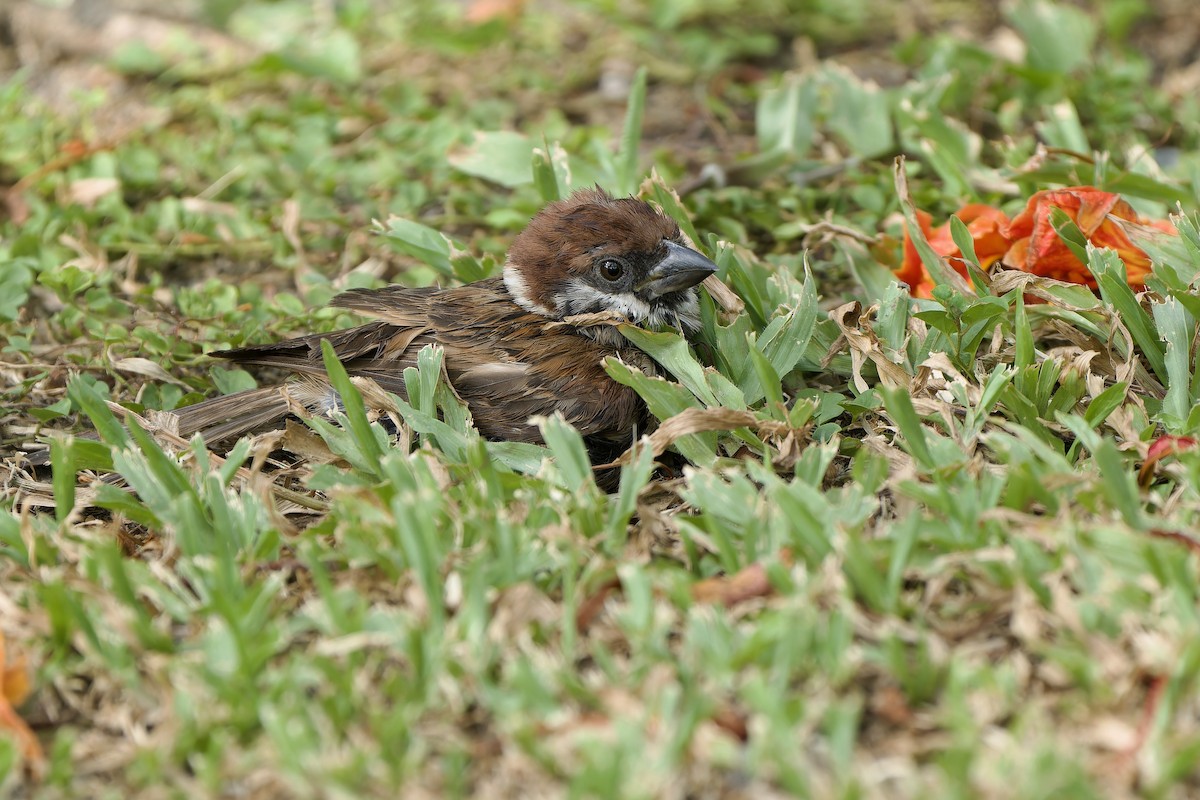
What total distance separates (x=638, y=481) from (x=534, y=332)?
96cm

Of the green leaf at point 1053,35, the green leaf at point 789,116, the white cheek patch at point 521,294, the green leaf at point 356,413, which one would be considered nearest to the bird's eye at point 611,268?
the white cheek patch at point 521,294

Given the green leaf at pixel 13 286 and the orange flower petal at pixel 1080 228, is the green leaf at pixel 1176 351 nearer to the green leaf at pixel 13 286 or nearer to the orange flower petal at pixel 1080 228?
the orange flower petal at pixel 1080 228

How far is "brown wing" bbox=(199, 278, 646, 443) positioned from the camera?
3.70m

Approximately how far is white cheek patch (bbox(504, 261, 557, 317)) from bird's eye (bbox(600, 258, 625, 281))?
211 millimetres

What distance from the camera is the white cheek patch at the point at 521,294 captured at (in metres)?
4.01

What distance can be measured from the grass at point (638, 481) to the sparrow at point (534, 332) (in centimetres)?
17

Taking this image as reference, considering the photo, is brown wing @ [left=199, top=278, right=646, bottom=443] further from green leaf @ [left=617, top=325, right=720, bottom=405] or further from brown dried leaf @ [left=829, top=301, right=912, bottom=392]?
brown dried leaf @ [left=829, top=301, right=912, bottom=392]

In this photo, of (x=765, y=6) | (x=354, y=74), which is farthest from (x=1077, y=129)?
(x=354, y=74)

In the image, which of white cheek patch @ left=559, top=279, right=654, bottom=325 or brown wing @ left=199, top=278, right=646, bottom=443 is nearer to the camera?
brown wing @ left=199, top=278, right=646, bottom=443

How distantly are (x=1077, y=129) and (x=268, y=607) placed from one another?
3752 millimetres

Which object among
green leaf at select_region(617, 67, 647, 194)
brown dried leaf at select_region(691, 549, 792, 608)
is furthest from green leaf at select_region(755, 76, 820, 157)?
brown dried leaf at select_region(691, 549, 792, 608)

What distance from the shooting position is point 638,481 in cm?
311

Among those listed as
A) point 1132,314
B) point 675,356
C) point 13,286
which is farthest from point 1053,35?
point 13,286

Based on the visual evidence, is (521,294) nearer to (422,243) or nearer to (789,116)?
(422,243)
